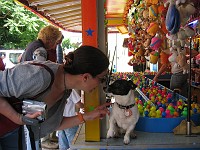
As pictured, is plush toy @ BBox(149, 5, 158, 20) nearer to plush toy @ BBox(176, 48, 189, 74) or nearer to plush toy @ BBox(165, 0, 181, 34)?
plush toy @ BBox(176, 48, 189, 74)

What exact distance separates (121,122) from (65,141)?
5.80 ft

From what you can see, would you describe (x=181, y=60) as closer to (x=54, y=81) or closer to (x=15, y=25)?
(x=54, y=81)

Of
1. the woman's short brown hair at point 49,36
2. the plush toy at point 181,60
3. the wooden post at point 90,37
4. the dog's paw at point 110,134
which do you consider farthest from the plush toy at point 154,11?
the dog's paw at point 110,134

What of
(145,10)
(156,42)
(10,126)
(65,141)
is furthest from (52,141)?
(10,126)

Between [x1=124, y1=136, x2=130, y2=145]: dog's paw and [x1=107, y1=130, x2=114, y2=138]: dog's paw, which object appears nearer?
[x1=124, y1=136, x2=130, y2=145]: dog's paw

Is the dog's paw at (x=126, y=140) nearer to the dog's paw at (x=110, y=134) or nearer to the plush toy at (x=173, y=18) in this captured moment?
the dog's paw at (x=110, y=134)

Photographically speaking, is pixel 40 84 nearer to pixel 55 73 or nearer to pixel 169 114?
pixel 55 73

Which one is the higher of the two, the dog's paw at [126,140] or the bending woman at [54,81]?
the bending woman at [54,81]

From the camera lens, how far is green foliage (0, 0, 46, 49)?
13.5 meters

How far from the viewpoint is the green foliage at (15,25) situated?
13.5 meters

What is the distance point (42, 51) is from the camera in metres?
3.28

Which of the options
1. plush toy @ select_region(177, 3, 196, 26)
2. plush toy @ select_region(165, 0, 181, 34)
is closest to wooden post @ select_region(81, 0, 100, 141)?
plush toy @ select_region(165, 0, 181, 34)

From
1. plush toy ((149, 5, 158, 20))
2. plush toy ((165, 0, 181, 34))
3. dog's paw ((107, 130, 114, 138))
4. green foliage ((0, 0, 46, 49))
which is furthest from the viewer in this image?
green foliage ((0, 0, 46, 49))

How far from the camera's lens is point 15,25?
13.5 m
